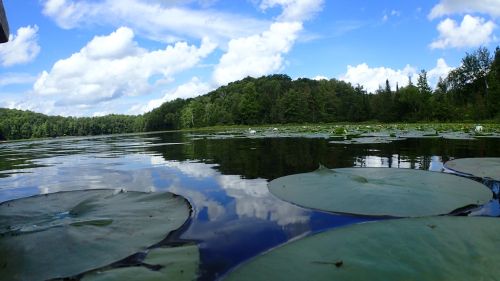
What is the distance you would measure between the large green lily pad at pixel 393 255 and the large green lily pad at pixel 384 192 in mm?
884

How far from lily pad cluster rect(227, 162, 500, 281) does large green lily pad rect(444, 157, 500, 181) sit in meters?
1.70

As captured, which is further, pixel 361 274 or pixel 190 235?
pixel 190 235

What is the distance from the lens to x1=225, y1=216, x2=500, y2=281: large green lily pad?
84.5 inches

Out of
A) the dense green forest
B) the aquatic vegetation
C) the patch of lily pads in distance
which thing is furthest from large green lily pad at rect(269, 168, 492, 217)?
the dense green forest

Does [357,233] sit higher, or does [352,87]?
[352,87]

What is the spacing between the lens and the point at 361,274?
2.17 m

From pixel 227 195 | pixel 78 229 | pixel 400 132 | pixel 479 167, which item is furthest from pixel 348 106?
pixel 78 229

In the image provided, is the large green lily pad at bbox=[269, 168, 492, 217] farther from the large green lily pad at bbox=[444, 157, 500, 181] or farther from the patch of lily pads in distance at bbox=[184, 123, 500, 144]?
the patch of lily pads in distance at bbox=[184, 123, 500, 144]

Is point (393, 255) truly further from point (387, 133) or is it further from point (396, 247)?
point (387, 133)

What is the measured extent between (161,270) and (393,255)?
1.66 meters

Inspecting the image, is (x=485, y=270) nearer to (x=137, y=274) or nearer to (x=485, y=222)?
(x=485, y=222)

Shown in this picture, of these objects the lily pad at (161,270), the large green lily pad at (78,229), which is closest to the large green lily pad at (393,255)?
the lily pad at (161,270)

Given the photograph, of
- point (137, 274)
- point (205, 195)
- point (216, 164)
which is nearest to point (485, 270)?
point (137, 274)

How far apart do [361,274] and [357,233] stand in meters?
0.81
